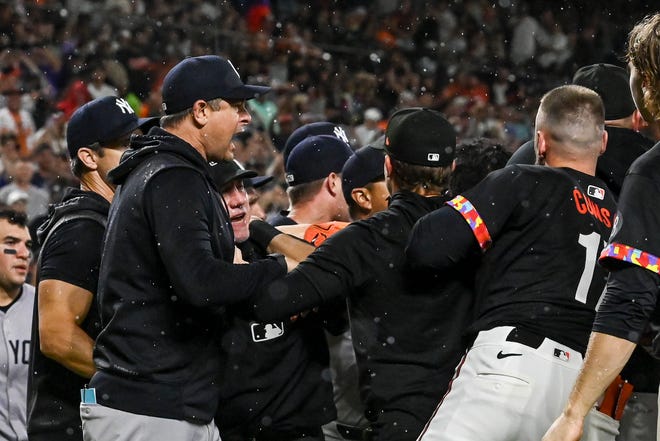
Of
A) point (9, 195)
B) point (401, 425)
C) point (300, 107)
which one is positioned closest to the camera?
point (401, 425)

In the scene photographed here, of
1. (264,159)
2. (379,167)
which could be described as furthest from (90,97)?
(379,167)

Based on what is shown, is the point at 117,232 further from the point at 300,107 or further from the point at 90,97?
the point at 300,107

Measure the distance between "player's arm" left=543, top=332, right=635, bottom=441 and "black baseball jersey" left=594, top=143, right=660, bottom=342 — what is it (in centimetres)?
4

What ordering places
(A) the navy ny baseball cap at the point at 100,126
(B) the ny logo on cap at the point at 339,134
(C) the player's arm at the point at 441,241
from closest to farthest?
(C) the player's arm at the point at 441,241, (A) the navy ny baseball cap at the point at 100,126, (B) the ny logo on cap at the point at 339,134

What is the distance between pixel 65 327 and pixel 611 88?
2.79 m

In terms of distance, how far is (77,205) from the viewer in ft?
14.1

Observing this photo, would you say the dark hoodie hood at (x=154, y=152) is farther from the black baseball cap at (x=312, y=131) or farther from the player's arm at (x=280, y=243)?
the black baseball cap at (x=312, y=131)

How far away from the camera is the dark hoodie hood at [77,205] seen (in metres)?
4.29

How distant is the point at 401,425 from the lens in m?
3.92

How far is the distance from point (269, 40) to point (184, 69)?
42.1 ft

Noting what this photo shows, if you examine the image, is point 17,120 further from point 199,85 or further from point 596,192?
point 596,192

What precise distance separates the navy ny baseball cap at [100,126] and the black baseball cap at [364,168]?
0.98 metres

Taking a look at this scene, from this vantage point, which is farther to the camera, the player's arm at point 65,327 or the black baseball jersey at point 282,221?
the black baseball jersey at point 282,221

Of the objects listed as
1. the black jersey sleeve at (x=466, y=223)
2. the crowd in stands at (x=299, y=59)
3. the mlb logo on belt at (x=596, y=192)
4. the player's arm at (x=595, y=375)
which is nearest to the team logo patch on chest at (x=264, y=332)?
the black jersey sleeve at (x=466, y=223)
